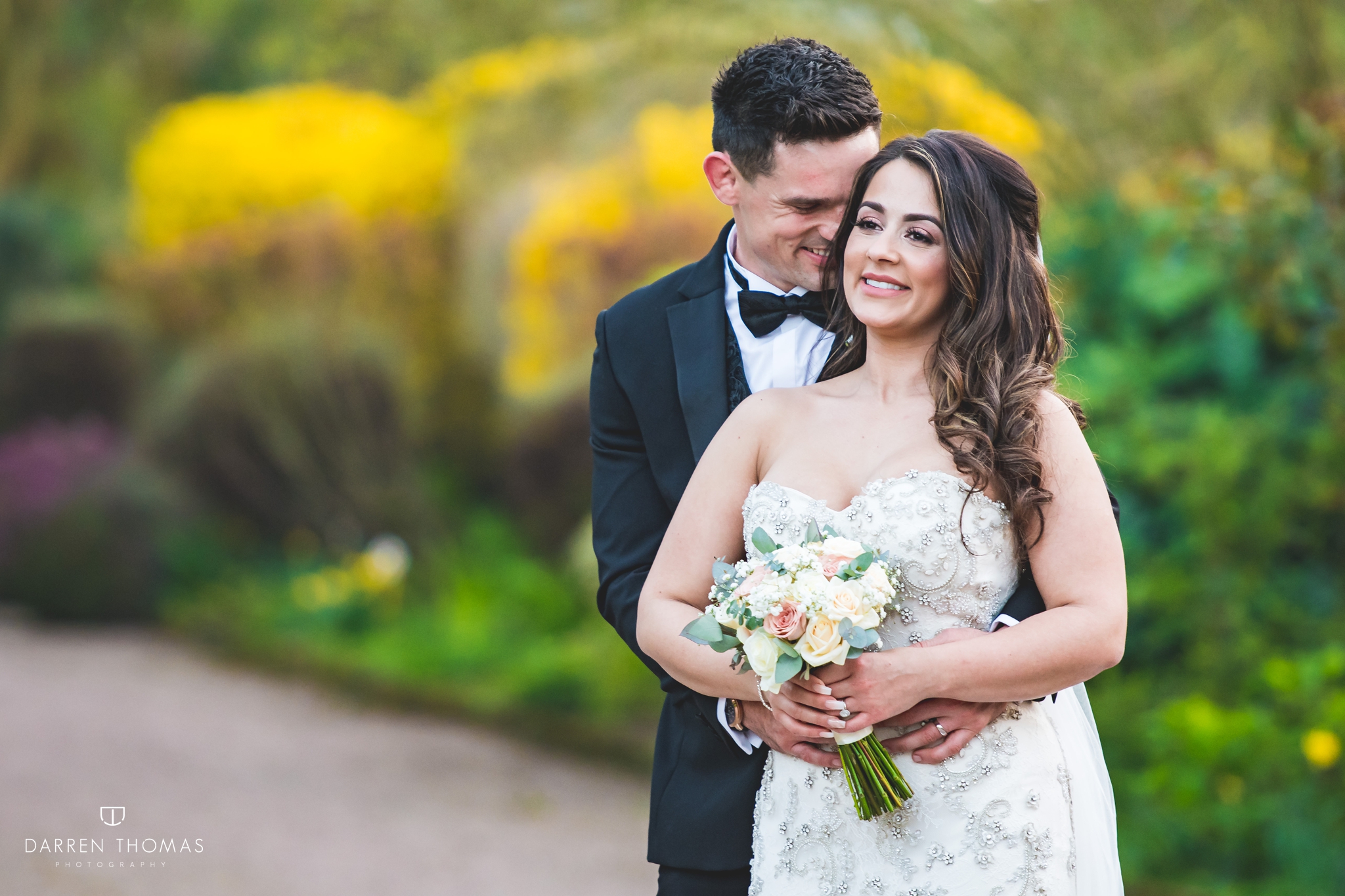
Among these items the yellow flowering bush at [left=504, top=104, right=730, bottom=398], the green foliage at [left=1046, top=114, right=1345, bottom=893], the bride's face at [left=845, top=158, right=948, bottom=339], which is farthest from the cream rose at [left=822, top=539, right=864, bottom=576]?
the yellow flowering bush at [left=504, top=104, right=730, bottom=398]

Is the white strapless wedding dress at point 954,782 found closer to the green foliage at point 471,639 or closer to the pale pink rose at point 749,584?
the pale pink rose at point 749,584

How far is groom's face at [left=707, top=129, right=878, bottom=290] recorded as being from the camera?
2592 millimetres

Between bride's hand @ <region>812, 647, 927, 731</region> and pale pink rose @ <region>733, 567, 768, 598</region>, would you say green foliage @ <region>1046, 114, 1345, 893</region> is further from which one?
pale pink rose @ <region>733, 567, 768, 598</region>

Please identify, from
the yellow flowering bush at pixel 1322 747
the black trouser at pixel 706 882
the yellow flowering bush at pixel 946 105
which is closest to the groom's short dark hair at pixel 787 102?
the black trouser at pixel 706 882

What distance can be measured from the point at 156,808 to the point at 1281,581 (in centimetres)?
556

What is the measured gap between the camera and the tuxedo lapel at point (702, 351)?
261cm

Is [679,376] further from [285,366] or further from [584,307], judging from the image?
[285,366]

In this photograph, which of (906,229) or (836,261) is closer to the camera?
(906,229)

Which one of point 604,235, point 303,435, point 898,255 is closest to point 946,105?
point 604,235

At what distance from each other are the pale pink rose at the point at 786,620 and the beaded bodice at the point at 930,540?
0.28 m

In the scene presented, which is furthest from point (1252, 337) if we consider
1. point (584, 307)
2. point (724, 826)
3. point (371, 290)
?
point (371, 290)

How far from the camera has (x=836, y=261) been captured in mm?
2564

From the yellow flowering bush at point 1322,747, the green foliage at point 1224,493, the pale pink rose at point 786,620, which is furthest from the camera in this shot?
the green foliage at point 1224,493

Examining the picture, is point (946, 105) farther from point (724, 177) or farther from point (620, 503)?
point (620, 503)
